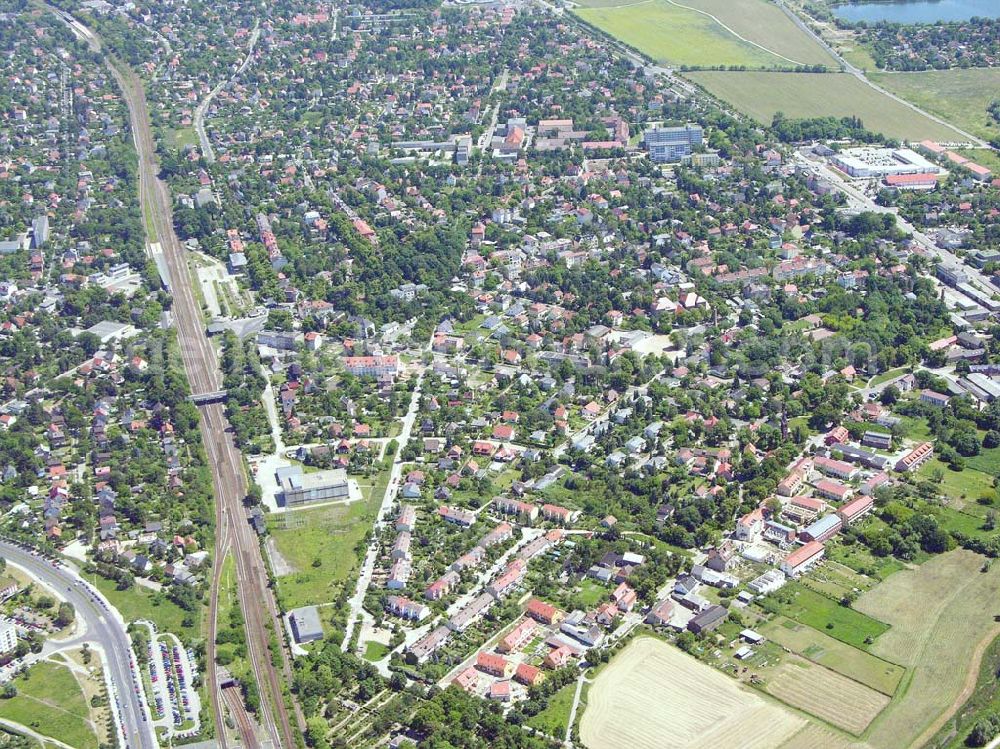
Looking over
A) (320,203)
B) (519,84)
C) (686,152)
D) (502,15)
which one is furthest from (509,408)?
(502,15)

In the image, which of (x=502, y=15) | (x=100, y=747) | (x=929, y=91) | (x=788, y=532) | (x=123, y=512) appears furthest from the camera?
(x=502, y=15)

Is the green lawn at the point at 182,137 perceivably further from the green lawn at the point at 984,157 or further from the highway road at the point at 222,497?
the green lawn at the point at 984,157

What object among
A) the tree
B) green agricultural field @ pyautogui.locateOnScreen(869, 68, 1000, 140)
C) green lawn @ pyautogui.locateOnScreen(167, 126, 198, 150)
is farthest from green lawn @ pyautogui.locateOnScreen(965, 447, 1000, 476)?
green lawn @ pyautogui.locateOnScreen(167, 126, 198, 150)

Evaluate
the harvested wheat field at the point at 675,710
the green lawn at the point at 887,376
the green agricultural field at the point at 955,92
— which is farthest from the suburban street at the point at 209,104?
the harvested wheat field at the point at 675,710

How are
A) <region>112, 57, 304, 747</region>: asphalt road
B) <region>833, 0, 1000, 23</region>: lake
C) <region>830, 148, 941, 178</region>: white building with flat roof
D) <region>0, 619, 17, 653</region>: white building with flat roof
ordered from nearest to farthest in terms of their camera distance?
<region>112, 57, 304, 747</region>: asphalt road → <region>0, 619, 17, 653</region>: white building with flat roof → <region>830, 148, 941, 178</region>: white building with flat roof → <region>833, 0, 1000, 23</region>: lake

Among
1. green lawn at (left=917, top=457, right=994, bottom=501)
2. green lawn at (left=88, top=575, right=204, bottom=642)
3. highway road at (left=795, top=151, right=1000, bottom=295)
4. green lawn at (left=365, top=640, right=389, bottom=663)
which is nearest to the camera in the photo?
green lawn at (left=365, top=640, right=389, bottom=663)

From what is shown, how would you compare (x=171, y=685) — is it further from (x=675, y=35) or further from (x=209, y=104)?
(x=675, y=35)

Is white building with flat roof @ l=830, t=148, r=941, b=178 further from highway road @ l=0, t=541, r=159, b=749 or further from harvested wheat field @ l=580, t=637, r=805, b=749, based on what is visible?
highway road @ l=0, t=541, r=159, b=749

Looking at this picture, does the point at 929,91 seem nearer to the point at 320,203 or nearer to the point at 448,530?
the point at 320,203
